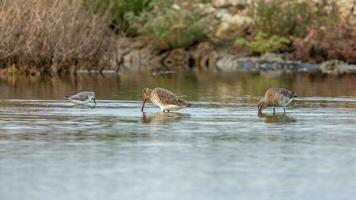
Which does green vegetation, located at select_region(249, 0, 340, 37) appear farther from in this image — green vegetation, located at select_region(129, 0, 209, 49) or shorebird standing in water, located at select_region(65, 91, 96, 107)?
shorebird standing in water, located at select_region(65, 91, 96, 107)

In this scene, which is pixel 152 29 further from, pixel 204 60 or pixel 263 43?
pixel 263 43

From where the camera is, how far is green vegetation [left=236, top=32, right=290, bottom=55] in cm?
5591

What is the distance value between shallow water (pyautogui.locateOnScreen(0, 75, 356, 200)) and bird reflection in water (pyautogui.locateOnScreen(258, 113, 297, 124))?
2 cm

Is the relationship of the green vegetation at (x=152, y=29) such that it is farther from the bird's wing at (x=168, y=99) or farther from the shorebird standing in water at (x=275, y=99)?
the shorebird standing in water at (x=275, y=99)

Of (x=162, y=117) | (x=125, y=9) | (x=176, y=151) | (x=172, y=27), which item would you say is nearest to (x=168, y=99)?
(x=162, y=117)

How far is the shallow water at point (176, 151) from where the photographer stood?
35.9 feet

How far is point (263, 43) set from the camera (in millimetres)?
56125

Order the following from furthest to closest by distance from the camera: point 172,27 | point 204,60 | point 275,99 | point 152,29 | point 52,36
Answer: point 152,29 < point 172,27 < point 204,60 < point 52,36 < point 275,99

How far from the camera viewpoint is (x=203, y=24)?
5956 centimetres

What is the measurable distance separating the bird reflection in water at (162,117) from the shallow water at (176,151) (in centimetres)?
2

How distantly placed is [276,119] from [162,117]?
2056 millimetres

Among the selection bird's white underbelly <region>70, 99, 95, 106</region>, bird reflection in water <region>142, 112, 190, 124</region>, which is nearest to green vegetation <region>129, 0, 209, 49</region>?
bird's white underbelly <region>70, 99, 95, 106</region>

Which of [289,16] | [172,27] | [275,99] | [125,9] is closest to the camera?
[275,99]

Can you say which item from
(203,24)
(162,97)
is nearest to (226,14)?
(203,24)
